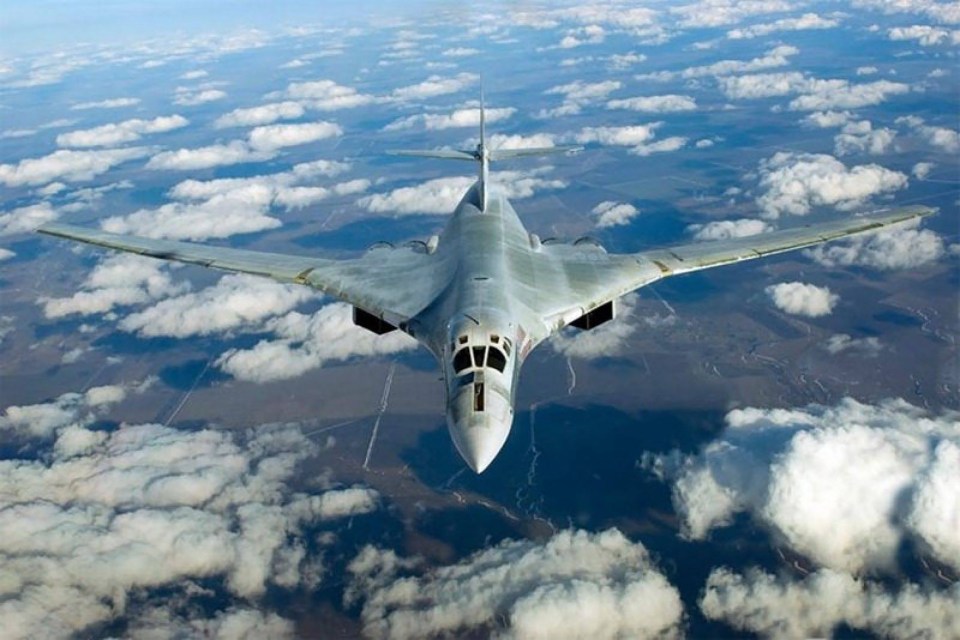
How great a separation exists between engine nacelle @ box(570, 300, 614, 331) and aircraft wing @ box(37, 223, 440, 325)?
680 centimetres

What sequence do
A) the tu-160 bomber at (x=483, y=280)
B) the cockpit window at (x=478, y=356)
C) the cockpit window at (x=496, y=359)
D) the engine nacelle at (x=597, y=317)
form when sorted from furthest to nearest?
the engine nacelle at (x=597, y=317), the cockpit window at (x=496, y=359), the cockpit window at (x=478, y=356), the tu-160 bomber at (x=483, y=280)

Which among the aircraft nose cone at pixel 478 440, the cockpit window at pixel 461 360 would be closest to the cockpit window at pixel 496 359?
the cockpit window at pixel 461 360

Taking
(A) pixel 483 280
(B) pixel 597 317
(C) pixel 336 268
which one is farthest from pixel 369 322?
(B) pixel 597 317

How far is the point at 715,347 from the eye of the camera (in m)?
119

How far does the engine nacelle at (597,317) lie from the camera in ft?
90.8

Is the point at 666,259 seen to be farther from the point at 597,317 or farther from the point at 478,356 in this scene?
the point at 478,356

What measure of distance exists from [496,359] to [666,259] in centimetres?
1424

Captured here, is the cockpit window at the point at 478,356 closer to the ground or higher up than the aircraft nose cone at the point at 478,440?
higher up

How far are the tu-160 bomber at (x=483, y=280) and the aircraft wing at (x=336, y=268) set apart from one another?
0.07 meters

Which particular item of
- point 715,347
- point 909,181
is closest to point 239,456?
point 715,347

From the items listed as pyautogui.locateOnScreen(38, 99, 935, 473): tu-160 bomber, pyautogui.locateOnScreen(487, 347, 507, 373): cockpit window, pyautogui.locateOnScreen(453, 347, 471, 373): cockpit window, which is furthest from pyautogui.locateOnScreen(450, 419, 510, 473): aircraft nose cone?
pyautogui.locateOnScreen(487, 347, 507, 373): cockpit window

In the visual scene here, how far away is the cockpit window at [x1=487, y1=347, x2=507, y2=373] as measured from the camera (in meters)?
18.8

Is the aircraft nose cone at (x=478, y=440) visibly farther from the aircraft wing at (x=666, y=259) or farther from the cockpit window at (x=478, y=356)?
the aircraft wing at (x=666, y=259)

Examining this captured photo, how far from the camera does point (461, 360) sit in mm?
18781
